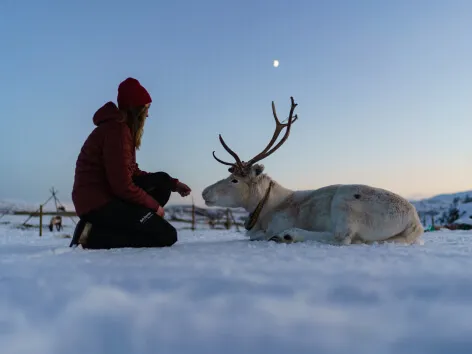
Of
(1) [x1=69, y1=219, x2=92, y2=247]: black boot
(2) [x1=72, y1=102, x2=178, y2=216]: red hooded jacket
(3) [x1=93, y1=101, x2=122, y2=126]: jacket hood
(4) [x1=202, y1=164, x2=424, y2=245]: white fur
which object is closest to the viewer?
(2) [x1=72, y1=102, x2=178, y2=216]: red hooded jacket

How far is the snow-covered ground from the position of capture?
1140 mm

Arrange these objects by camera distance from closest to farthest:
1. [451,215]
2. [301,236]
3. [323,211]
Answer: [301,236] < [323,211] < [451,215]

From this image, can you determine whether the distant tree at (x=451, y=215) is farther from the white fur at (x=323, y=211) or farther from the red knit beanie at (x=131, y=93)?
the red knit beanie at (x=131, y=93)

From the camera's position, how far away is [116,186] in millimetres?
3217

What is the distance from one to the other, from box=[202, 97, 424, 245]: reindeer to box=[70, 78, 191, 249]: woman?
43.5 inches

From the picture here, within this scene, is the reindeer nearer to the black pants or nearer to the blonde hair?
the black pants

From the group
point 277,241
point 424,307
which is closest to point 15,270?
point 424,307

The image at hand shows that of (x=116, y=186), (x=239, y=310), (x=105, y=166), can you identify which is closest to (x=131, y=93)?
(x=105, y=166)

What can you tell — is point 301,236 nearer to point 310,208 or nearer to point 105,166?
point 310,208

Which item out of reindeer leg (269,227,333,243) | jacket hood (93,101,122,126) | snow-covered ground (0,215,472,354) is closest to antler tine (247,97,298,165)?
reindeer leg (269,227,333,243)

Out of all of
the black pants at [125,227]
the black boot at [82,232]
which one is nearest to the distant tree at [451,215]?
the black pants at [125,227]

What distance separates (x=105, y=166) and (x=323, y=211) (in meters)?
1.99

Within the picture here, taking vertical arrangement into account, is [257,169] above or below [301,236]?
above

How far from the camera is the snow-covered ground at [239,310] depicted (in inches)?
44.9
